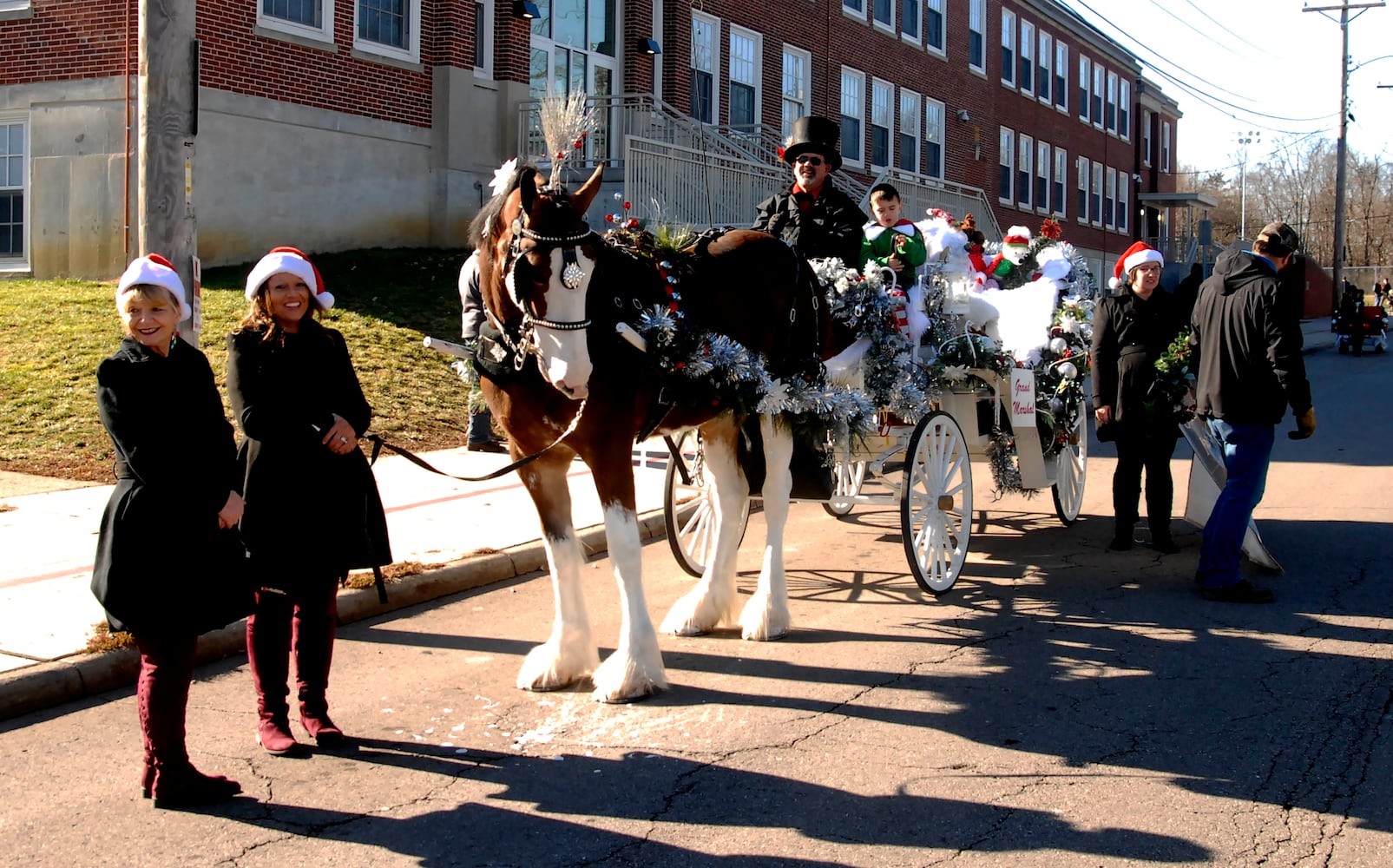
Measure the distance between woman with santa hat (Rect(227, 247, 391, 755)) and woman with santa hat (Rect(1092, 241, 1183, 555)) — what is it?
5485 mm

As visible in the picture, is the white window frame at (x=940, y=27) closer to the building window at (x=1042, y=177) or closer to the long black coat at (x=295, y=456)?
the building window at (x=1042, y=177)

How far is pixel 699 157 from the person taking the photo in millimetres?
21094

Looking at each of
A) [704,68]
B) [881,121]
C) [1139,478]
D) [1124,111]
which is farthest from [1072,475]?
[1124,111]

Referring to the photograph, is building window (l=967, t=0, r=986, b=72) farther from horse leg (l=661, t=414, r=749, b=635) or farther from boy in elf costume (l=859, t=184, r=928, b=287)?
horse leg (l=661, t=414, r=749, b=635)

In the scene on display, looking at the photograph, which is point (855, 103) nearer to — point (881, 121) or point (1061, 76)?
point (881, 121)

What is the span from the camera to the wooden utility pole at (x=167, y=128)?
6.48 meters

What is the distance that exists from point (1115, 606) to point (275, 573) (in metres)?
4.57

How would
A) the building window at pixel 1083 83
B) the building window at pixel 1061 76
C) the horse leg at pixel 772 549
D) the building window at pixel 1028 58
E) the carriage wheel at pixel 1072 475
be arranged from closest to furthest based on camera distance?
the horse leg at pixel 772 549 < the carriage wheel at pixel 1072 475 < the building window at pixel 1028 58 < the building window at pixel 1061 76 < the building window at pixel 1083 83

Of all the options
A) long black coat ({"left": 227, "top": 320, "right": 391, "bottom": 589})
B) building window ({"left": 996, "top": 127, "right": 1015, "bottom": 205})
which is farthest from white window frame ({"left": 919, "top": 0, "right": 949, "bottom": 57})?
long black coat ({"left": 227, "top": 320, "right": 391, "bottom": 589})

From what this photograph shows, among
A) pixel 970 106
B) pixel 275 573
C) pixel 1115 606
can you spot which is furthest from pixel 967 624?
pixel 970 106

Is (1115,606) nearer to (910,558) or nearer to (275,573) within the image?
(910,558)

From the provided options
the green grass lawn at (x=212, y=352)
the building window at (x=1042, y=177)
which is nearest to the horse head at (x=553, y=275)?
the green grass lawn at (x=212, y=352)

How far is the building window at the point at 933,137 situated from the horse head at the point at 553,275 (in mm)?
29773

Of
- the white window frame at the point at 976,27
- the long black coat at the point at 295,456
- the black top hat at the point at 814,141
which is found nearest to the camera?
Answer: the long black coat at the point at 295,456
